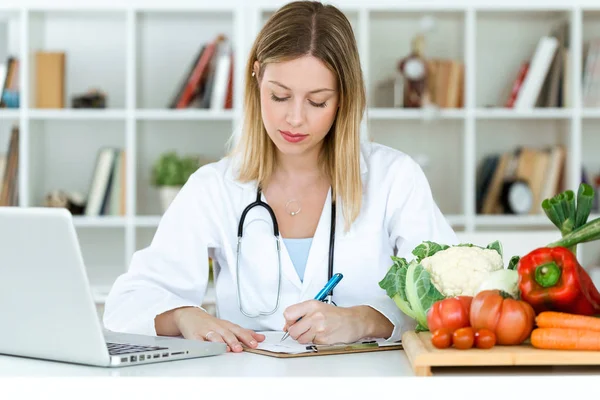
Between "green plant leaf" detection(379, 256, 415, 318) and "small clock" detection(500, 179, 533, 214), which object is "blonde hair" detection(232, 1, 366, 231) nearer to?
"green plant leaf" detection(379, 256, 415, 318)

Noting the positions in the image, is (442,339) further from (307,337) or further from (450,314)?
(307,337)

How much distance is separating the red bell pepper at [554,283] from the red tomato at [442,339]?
16 cm

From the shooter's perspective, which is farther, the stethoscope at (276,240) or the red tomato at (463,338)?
the stethoscope at (276,240)

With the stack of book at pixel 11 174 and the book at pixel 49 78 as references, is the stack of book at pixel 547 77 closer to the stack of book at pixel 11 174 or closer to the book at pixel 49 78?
the book at pixel 49 78

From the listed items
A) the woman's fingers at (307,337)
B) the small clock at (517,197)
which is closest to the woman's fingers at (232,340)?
the woman's fingers at (307,337)

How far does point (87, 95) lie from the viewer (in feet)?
13.5

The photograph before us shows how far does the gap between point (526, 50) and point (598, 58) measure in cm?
36

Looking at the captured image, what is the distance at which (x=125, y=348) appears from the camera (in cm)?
138

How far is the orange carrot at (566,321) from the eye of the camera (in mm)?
1229

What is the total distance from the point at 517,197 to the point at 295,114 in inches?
94.4

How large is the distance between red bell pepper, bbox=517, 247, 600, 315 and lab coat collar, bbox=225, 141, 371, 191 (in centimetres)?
79

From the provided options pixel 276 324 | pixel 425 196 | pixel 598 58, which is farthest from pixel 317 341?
pixel 598 58

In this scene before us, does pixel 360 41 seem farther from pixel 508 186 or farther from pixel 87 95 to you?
pixel 87 95

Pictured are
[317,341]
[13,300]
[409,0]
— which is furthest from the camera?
[409,0]
